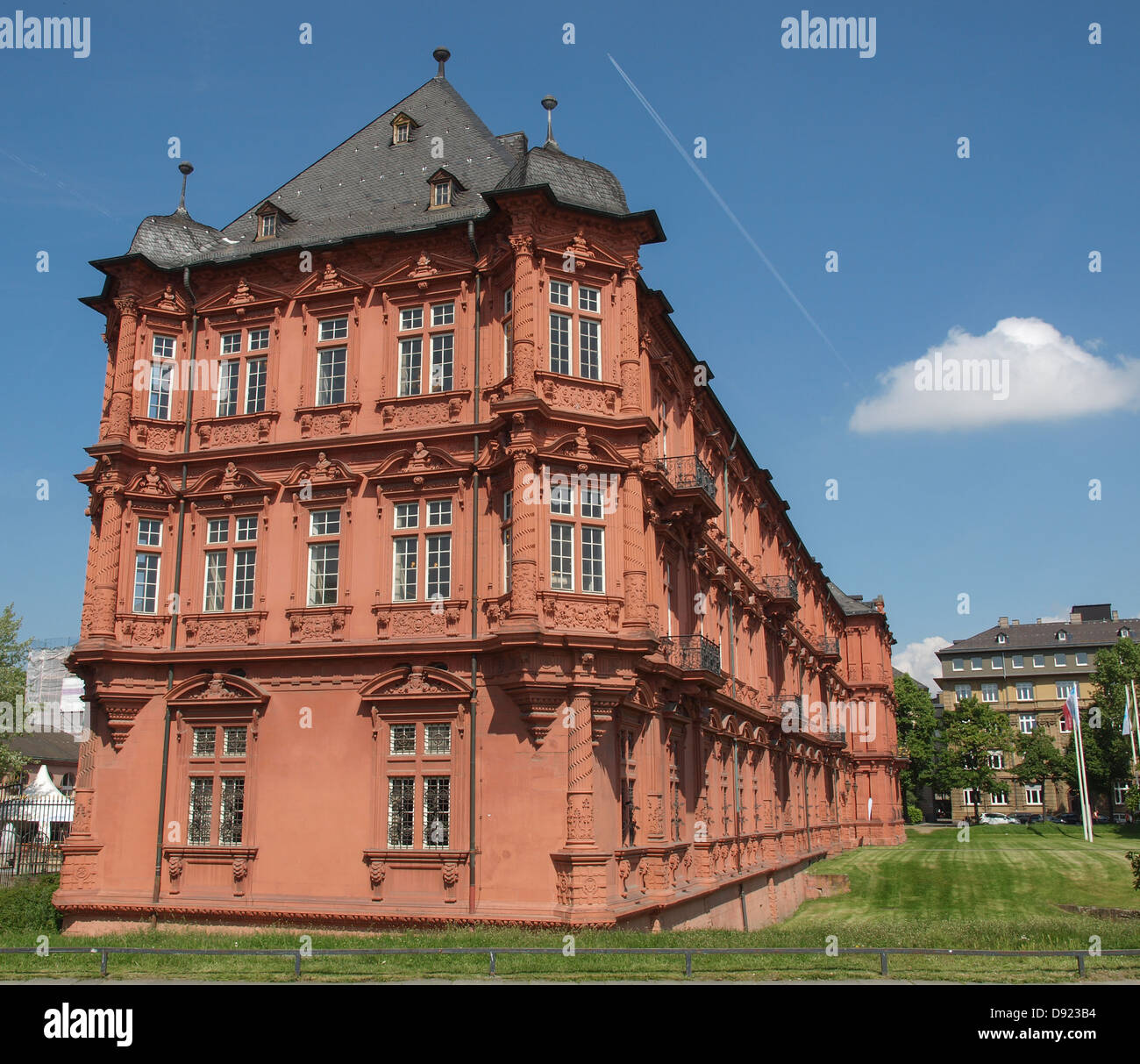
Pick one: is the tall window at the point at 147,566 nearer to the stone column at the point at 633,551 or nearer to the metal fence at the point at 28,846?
the metal fence at the point at 28,846

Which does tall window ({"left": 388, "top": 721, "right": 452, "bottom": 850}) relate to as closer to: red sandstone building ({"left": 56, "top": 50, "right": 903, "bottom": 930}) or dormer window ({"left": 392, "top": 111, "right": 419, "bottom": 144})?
red sandstone building ({"left": 56, "top": 50, "right": 903, "bottom": 930})

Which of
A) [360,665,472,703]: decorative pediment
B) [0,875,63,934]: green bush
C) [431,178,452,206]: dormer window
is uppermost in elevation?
[431,178,452,206]: dormer window

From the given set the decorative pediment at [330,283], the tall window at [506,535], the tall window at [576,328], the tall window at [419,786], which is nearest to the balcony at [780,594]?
the tall window at [576,328]

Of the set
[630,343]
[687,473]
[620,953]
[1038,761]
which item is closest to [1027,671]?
[1038,761]

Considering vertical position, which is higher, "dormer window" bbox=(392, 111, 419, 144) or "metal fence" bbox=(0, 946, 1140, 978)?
"dormer window" bbox=(392, 111, 419, 144)

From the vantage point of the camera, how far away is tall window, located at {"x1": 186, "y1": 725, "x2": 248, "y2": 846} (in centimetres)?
2611

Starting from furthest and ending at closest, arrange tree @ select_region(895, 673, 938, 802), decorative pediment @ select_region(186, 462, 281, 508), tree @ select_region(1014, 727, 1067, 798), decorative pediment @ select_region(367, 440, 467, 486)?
1. tree @ select_region(895, 673, 938, 802)
2. tree @ select_region(1014, 727, 1067, 798)
3. decorative pediment @ select_region(186, 462, 281, 508)
4. decorative pediment @ select_region(367, 440, 467, 486)

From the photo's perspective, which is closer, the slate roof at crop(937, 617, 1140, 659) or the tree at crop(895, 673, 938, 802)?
the tree at crop(895, 673, 938, 802)

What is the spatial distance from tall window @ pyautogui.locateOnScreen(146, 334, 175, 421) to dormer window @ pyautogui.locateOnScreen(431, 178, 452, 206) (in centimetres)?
818

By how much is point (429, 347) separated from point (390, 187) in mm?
5780

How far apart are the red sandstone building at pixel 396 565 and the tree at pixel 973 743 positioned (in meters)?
71.1

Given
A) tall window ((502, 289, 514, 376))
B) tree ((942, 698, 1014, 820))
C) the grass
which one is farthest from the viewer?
tree ((942, 698, 1014, 820))

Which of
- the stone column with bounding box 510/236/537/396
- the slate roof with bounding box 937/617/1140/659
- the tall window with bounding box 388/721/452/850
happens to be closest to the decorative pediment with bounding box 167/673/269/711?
the tall window with bounding box 388/721/452/850
